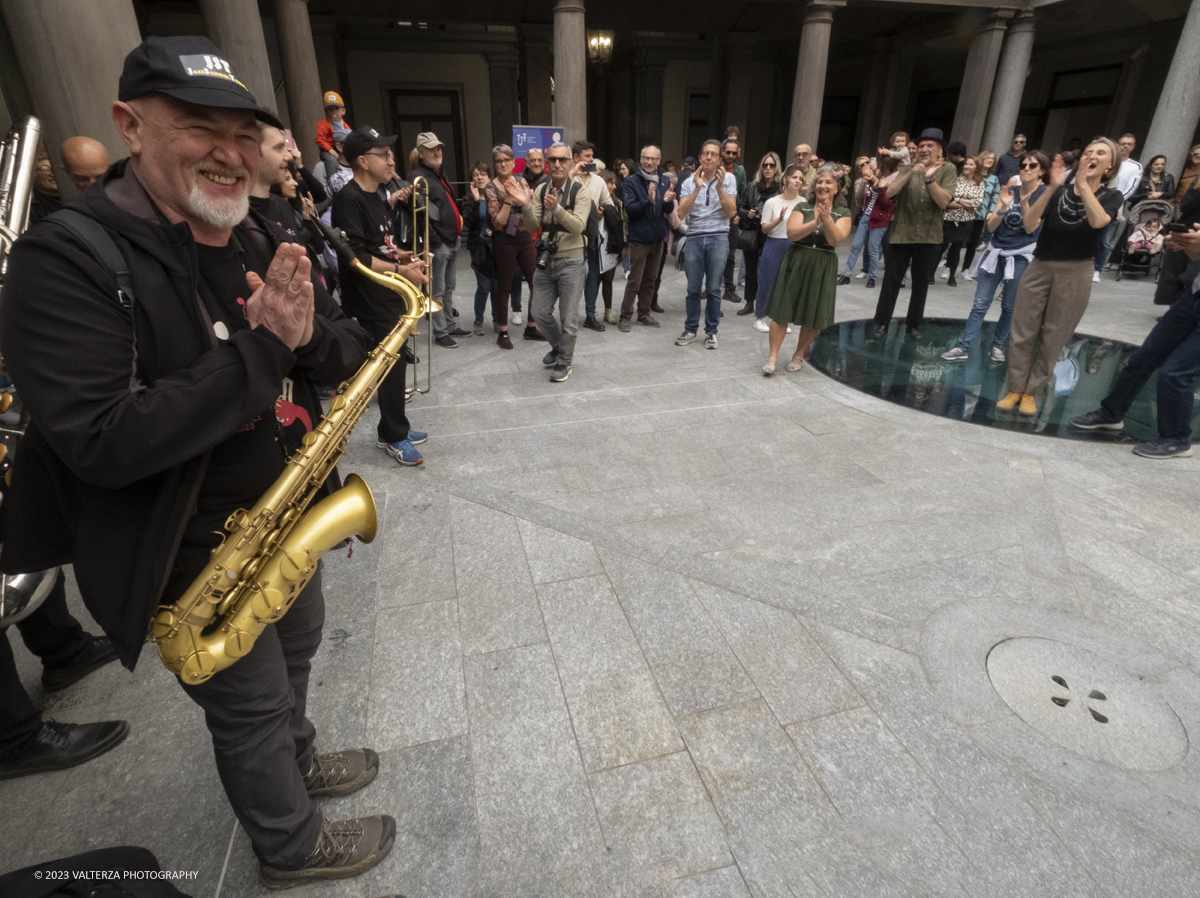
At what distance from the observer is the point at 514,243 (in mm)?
7234

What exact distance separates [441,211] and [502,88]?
46.5ft

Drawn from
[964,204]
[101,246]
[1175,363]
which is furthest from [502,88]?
[101,246]

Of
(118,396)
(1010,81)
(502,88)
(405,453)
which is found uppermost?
(502,88)

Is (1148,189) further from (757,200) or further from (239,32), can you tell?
(239,32)

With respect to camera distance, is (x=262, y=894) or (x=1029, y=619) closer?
(x=262, y=894)

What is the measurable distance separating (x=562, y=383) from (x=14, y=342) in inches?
201

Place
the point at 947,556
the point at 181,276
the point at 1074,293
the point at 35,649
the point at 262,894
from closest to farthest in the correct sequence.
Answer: the point at 181,276 < the point at 262,894 < the point at 35,649 < the point at 947,556 < the point at 1074,293

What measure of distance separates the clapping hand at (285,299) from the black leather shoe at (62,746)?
196 centimetres

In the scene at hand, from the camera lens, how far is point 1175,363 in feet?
14.9

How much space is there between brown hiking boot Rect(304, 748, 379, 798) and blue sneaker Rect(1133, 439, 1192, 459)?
5.62 meters

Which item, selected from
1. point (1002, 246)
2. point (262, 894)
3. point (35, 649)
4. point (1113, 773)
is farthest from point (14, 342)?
point (1002, 246)

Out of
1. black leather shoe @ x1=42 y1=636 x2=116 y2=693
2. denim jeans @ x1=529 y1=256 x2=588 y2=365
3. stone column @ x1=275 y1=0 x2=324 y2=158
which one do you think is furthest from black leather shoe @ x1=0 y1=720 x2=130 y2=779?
stone column @ x1=275 y1=0 x2=324 y2=158

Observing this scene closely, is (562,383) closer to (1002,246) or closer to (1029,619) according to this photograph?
(1029,619)

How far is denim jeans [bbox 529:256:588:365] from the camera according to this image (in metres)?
6.22
